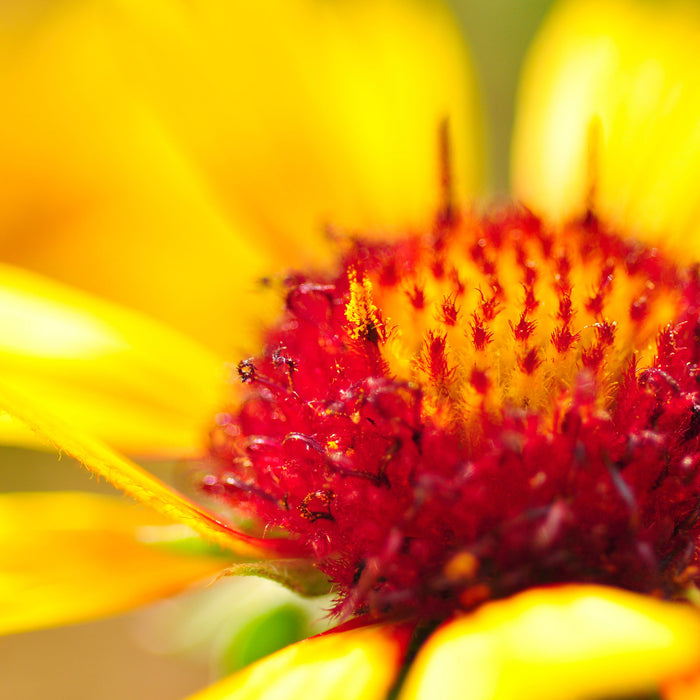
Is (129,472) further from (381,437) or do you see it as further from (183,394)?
(183,394)

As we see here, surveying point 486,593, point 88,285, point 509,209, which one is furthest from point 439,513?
point 88,285

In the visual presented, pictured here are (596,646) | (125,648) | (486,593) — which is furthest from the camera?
(125,648)

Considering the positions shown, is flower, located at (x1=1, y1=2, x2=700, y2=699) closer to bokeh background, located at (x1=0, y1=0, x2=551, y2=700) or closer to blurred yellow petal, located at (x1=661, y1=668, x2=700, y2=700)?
blurred yellow petal, located at (x1=661, y1=668, x2=700, y2=700)

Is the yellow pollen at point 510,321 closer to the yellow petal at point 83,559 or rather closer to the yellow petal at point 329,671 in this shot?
the yellow petal at point 329,671

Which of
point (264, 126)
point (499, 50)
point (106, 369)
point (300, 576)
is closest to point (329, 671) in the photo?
point (300, 576)

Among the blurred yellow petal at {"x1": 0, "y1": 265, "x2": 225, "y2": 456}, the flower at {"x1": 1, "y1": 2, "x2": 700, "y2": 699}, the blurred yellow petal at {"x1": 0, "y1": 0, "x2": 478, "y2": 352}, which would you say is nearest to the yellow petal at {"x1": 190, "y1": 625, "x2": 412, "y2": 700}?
the flower at {"x1": 1, "y1": 2, "x2": 700, "y2": 699}

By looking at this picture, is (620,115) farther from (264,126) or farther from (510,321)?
(510,321)
